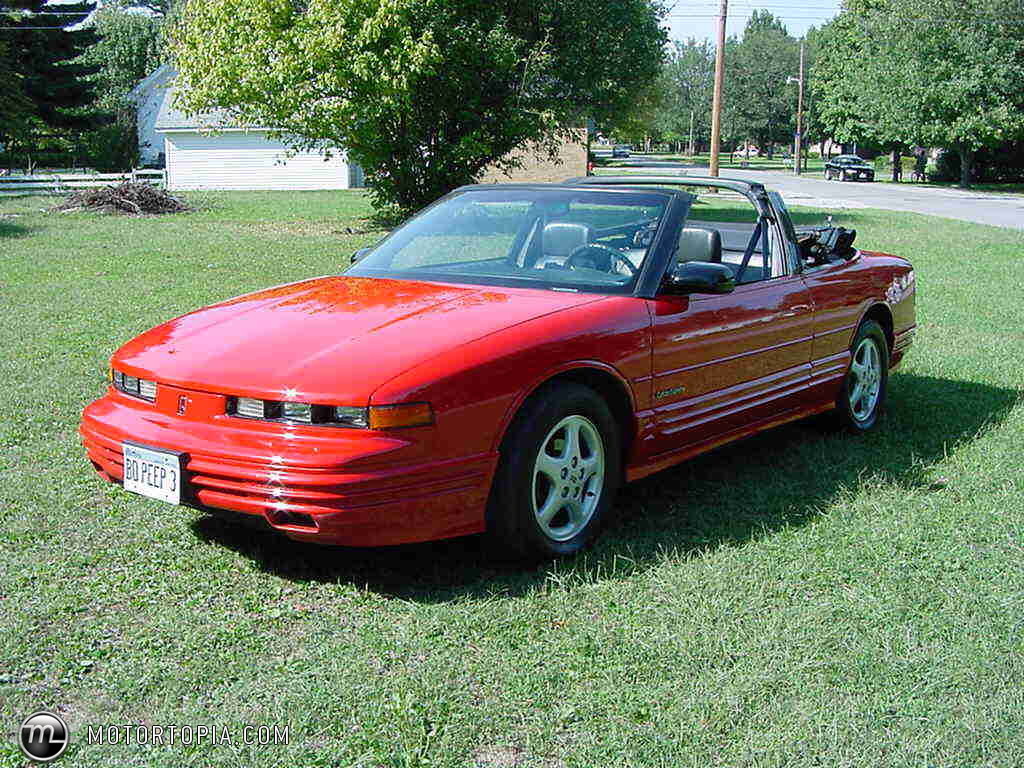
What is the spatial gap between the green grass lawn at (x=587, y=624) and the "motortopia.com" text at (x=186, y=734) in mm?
30

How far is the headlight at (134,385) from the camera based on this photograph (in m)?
4.17

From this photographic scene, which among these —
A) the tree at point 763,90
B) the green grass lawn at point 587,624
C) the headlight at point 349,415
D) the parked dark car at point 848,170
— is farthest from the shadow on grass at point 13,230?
the tree at point 763,90

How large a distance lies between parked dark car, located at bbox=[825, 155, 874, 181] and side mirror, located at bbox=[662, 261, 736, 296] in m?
53.3

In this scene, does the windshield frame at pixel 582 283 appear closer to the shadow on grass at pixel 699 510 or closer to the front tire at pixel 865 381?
the shadow on grass at pixel 699 510

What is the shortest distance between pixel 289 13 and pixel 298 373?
59.7ft

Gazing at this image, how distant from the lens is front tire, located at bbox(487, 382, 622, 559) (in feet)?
13.2

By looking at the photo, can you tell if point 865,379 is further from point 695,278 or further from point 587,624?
point 587,624

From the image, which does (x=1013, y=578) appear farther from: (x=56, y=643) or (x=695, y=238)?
(x=56, y=643)

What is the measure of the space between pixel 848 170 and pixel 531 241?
53.3 m

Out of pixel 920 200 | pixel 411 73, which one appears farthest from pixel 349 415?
pixel 920 200

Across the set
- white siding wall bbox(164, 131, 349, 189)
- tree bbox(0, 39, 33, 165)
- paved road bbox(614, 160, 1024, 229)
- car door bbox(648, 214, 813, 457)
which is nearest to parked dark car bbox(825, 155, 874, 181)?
paved road bbox(614, 160, 1024, 229)

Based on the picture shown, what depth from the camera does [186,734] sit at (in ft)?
9.87

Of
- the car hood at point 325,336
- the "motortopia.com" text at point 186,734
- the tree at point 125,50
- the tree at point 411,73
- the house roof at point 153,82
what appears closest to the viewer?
the "motortopia.com" text at point 186,734

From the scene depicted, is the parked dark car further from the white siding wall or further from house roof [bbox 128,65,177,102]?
house roof [bbox 128,65,177,102]
